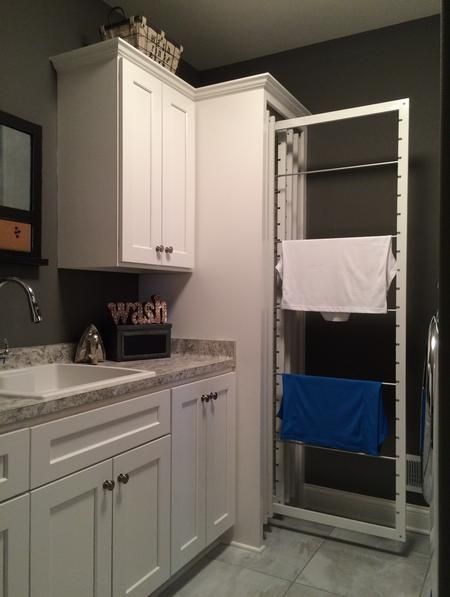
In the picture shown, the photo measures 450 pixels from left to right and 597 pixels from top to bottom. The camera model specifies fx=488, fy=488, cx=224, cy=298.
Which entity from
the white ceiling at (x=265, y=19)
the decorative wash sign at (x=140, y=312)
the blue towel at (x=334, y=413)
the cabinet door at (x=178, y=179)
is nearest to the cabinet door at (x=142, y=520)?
the decorative wash sign at (x=140, y=312)

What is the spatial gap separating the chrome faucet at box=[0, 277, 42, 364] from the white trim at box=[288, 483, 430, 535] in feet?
5.99

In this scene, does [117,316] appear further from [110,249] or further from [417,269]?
[417,269]

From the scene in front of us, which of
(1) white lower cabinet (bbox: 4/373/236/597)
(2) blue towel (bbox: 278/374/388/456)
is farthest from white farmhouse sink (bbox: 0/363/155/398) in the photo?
(2) blue towel (bbox: 278/374/388/456)

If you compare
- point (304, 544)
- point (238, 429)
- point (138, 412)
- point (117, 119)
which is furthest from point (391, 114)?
point (304, 544)

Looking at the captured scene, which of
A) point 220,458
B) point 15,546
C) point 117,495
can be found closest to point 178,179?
point 220,458

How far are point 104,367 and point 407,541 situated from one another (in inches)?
66.9

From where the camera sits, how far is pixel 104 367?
1.99 meters

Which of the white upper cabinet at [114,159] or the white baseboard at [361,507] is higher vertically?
the white upper cabinet at [114,159]

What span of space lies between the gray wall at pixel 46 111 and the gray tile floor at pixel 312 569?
1.21 metres

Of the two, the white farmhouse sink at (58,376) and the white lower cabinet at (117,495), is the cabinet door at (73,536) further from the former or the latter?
the white farmhouse sink at (58,376)

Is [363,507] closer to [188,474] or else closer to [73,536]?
[188,474]

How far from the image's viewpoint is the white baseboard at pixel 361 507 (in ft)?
8.14

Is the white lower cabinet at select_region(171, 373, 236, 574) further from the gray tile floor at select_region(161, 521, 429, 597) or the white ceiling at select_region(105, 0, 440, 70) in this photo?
the white ceiling at select_region(105, 0, 440, 70)

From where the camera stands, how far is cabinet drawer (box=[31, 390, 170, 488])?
1352 millimetres
